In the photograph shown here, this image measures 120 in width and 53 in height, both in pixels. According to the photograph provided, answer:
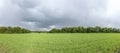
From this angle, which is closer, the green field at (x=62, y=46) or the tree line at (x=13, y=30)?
the green field at (x=62, y=46)

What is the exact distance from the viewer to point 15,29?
8362 cm

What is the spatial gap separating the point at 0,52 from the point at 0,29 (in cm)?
6387

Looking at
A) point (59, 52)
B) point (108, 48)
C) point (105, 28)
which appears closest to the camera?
point (59, 52)

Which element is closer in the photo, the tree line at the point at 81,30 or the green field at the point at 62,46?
the green field at the point at 62,46

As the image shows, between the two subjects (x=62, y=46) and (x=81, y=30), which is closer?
(x=62, y=46)

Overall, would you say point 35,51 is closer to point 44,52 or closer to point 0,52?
point 44,52

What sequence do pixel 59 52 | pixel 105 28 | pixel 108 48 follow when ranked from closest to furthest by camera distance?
1. pixel 59 52
2. pixel 108 48
3. pixel 105 28

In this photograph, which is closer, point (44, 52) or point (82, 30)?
point (44, 52)

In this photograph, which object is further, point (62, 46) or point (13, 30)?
point (13, 30)

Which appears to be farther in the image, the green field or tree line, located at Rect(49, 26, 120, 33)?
tree line, located at Rect(49, 26, 120, 33)

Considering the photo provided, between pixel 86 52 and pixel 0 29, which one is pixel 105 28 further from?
pixel 86 52

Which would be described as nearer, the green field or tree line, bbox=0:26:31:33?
the green field

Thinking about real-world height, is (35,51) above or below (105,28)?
below

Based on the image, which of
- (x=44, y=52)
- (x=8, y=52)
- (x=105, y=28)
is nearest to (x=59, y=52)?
(x=44, y=52)
